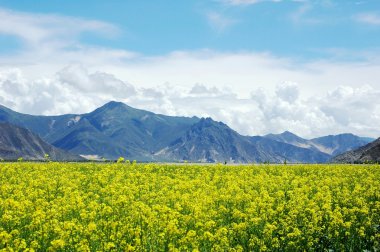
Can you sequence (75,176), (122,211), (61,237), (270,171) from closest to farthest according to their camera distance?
(61,237) < (122,211) < (75,176) < (270,171)

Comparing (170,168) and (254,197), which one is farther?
(170,168)

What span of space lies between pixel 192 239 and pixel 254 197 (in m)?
7.76

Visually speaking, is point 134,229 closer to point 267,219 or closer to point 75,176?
point 267,219

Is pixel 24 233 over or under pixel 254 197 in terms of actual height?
under

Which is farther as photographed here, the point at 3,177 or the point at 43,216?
the point at 3,177

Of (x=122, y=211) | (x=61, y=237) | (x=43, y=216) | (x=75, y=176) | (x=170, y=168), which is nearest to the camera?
(x=61, y=237)

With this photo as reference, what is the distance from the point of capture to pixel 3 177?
30531 mm

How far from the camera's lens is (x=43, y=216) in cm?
1520

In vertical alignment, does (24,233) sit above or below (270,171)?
below

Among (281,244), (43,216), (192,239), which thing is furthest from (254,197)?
(43,216)

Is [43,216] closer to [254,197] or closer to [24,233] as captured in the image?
[24,233]

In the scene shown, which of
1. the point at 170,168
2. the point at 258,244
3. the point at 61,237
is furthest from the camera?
the point at 170,168

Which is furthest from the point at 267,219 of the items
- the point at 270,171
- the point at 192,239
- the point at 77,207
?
the point at 270,171

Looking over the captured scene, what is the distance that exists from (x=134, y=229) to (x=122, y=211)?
3.10 m
